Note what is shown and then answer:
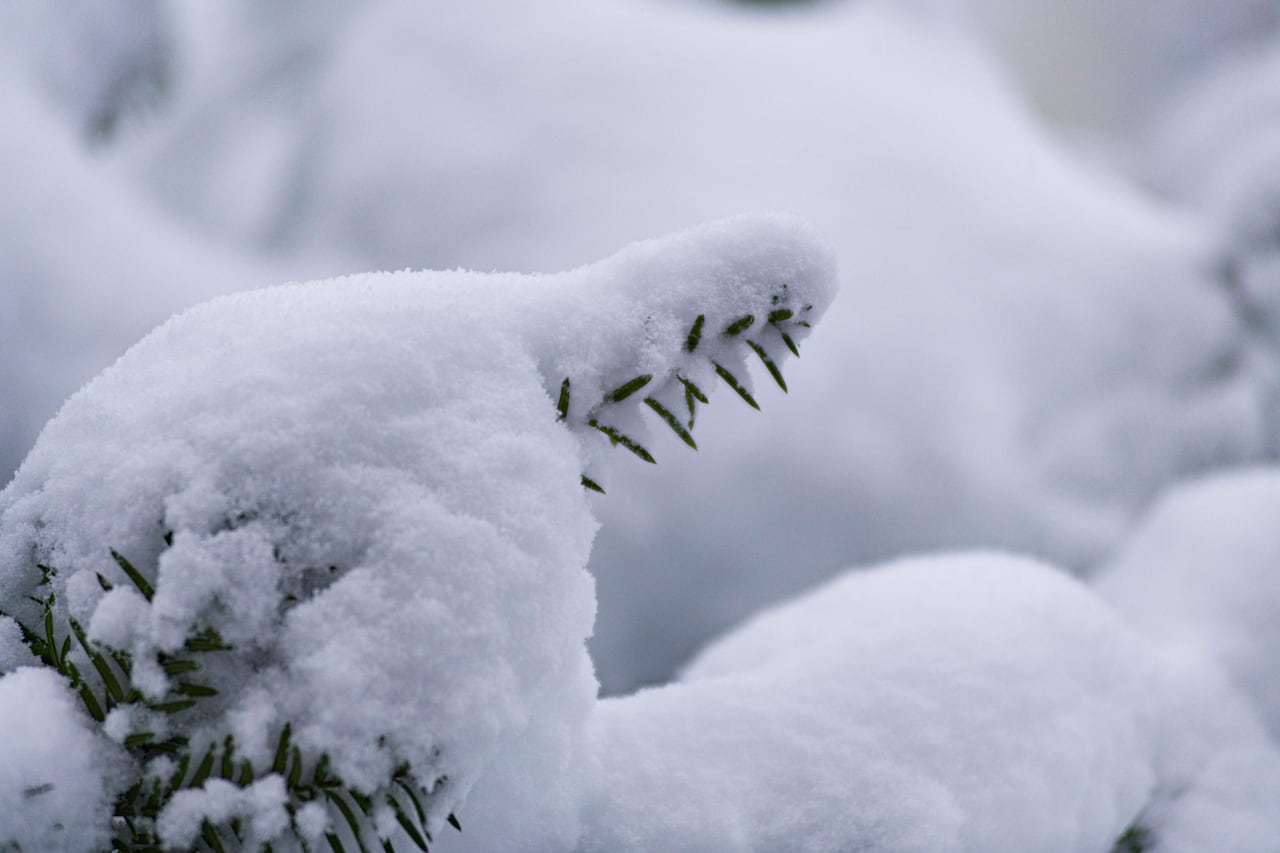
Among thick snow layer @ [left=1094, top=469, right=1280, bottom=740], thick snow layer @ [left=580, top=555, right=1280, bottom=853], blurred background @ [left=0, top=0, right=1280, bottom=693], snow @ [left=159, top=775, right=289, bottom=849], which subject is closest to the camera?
snow @ [left=159, top=775, right=289, bottom=849]

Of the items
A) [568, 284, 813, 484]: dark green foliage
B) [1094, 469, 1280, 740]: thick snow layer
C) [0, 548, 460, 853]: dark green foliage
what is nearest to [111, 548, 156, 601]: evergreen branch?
[0, 548, 460, 853]: dark green foliage

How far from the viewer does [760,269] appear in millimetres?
360

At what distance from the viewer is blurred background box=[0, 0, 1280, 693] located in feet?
3.06

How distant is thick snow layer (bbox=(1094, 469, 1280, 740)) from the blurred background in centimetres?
17

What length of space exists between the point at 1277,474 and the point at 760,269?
2.98 ft

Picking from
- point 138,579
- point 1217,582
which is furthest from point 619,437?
point 1217,582

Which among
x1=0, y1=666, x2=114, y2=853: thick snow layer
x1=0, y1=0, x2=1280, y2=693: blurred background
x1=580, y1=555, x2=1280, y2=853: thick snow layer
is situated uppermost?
x1=0, y1=0, x2=1280, y2=693: blurred background

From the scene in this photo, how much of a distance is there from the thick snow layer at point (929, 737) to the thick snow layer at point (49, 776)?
0.19 m

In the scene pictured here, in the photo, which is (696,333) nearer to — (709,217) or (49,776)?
(49,776)

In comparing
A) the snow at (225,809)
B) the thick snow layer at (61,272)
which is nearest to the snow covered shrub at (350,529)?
the snow at (225,809)

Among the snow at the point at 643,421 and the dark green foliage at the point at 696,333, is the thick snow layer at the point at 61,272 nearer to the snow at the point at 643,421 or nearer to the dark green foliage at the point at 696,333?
Answer: the snow at the point at 643,421

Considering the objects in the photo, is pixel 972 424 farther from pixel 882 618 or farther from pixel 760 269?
pixel 760 269

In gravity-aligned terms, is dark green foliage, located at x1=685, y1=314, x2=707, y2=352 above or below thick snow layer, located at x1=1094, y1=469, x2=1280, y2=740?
below

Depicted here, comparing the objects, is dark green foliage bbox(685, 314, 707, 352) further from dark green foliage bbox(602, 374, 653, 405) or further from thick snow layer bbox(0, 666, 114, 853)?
thick snow layer bbox(0, 666, 114, 853)
